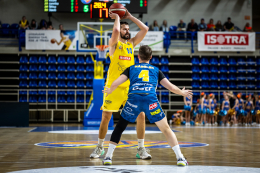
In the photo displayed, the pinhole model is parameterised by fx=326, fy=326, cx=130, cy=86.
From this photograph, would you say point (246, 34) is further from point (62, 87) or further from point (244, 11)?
point (62, 87)

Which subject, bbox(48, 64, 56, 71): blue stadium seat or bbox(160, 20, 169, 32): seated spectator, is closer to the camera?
bbox(48, 64, 56, 71): blue stadium seat

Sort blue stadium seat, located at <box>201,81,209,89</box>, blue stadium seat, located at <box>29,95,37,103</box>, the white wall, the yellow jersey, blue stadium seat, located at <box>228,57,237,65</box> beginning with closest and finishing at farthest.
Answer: the yellow jersey → blue stadium seat, located at <box>29,95,37,103</box> → blue stadium seat, located at <box>201,81,209,89</box> → blue stadium seat, located at <box>228,57,237,65</box> → the white wall

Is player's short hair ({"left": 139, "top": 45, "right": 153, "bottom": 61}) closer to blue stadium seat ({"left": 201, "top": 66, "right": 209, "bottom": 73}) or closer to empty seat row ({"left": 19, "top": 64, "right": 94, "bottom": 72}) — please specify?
empty seat row ({"left": 19, "top": 64, "right": 94, "bottom": 72})

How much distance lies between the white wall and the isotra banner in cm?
317

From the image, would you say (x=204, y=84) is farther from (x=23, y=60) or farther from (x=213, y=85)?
(x=23, y=60)

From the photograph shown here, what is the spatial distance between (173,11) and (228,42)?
15.5ft

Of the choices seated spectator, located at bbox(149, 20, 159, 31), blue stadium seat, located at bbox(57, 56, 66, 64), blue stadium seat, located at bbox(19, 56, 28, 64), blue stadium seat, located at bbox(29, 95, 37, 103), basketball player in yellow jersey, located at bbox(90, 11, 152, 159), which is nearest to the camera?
basketball player in yellow jersey, located at bbox(90, 11, 152, 159)

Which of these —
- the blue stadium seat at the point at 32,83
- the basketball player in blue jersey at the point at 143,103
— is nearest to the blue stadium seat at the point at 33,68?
the blue stadium seat at the point at 32,83

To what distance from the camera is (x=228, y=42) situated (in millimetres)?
19578

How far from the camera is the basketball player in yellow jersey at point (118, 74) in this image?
455 centimetres

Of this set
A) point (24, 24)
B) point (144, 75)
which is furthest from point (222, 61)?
point (144, 75)

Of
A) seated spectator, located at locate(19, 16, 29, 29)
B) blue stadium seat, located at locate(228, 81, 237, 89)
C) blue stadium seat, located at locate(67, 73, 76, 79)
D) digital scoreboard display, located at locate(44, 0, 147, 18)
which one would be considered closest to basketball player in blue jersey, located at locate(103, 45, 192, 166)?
digital scoreboard display, located at locate(44, 0, 147, 18)

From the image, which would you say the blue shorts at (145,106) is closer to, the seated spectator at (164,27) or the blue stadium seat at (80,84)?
the blue stadium seat at (80,84)

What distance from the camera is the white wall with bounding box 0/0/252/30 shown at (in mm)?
21203
